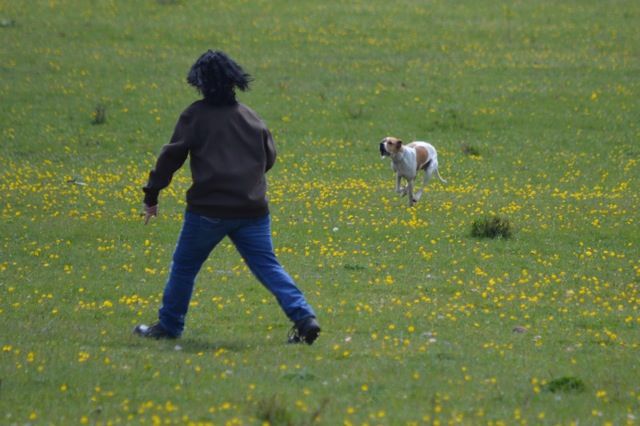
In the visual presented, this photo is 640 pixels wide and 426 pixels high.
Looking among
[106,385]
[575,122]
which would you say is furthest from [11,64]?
[106,385]

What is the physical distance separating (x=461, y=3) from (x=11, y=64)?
49.1 feet

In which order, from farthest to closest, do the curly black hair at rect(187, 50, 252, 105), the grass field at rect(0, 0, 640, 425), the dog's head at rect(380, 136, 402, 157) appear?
the dog's head at rect(380, 136, 402, 157)
the curly black hair at rect(187, 50, 252, 105)
the grass field at rect(0, 0, 640, 425)

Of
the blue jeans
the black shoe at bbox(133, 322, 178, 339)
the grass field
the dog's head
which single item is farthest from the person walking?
the dog's head

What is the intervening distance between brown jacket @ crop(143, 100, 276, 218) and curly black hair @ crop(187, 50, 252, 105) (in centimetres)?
8

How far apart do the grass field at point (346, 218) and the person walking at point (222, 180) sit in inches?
21.2

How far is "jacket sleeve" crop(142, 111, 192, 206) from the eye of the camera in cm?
887

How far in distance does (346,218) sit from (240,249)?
6.67m

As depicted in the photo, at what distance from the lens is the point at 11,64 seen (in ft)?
90.6

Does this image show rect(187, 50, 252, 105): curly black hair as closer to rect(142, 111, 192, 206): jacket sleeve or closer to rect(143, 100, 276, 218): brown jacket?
rect(143, 100, 276, 218): brown jacket

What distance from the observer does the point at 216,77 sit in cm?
880

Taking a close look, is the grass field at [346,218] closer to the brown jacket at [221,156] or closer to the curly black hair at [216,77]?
the brown jacket at [221,156]

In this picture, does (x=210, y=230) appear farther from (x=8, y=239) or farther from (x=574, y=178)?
(x=574, y=178)

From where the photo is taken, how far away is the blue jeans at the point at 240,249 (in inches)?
355

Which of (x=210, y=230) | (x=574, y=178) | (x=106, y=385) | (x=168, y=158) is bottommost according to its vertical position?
(x=574, y=178)
